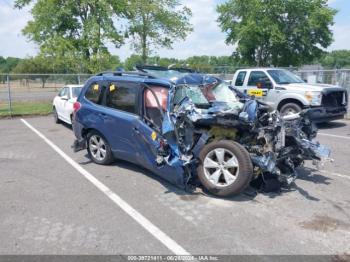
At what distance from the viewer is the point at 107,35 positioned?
23406 mm

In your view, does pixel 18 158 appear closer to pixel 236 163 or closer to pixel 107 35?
pixel 236 163

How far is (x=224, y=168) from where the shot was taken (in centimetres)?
510

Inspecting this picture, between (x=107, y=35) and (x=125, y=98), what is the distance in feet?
59.9

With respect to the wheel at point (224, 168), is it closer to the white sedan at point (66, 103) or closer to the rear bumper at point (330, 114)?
the rear bumper at point (330, 114)

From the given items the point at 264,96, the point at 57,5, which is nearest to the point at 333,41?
the point at 57,5

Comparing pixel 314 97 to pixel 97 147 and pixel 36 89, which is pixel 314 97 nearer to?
pixel 97 147

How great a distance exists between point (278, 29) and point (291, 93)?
2564cm

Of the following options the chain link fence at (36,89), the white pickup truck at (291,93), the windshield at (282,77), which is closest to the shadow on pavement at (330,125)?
the white pickup truck at (291,93)

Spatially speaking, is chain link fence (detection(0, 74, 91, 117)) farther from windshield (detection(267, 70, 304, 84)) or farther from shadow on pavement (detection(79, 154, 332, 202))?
shadow on pavement (detection(79, 154, 332, 202))

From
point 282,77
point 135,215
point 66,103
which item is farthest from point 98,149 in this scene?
point 282,77

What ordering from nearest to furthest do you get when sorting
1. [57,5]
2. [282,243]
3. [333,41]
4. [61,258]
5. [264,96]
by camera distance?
[61,258] < [282,243] < [264,96] < [57,5] < [333,41]

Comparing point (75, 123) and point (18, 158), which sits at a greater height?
point (75, 123)

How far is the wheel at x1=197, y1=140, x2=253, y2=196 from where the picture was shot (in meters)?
4.91

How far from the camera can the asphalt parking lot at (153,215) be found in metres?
3.83
